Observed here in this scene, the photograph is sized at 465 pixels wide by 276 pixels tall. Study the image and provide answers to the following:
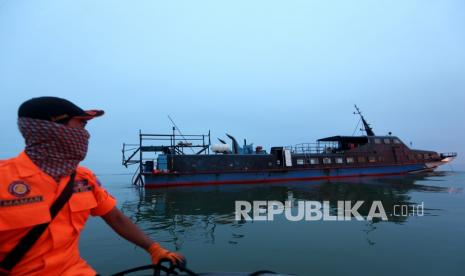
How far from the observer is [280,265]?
556 cm

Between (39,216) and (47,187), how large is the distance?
0.63 ft

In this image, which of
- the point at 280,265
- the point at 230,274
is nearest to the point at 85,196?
the point at 230,274

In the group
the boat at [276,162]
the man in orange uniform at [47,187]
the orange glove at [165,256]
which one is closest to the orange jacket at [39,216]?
the man in orange uniform at [47,187]

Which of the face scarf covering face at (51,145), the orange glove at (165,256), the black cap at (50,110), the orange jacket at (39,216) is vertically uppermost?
the black cap at (50,110)

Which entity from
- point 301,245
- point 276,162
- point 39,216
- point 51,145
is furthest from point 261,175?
point 39,216

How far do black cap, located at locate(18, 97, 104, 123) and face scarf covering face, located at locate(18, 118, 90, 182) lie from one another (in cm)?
4

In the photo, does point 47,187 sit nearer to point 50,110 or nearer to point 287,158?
point 50,110

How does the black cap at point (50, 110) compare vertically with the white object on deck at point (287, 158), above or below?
above

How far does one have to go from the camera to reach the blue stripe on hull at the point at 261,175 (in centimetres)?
2255

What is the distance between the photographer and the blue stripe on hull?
74.0 feet

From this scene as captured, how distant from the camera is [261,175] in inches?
973

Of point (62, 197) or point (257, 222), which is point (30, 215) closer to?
point (62, 197)

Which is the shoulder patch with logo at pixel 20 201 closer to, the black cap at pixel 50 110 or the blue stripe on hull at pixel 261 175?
the black cap at pixel 50 110

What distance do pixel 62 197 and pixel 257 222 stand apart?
25.9 feet
